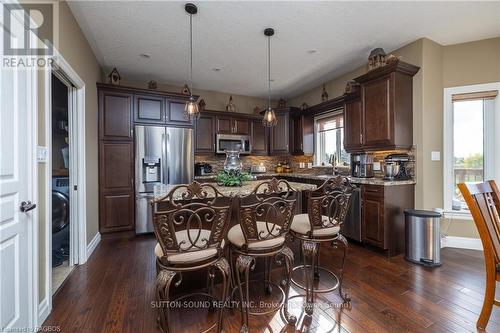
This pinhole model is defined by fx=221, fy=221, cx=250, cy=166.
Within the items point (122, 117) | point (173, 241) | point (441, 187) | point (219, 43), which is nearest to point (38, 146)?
point (173, 241)

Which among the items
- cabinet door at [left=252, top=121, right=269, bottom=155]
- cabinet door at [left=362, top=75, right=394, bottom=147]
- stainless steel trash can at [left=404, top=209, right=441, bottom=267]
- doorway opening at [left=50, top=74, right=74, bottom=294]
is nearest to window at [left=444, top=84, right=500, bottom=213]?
stainless steel trash can at [left=404, top=209, right=441, bottom=267]

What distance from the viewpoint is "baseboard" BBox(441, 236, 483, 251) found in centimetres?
291

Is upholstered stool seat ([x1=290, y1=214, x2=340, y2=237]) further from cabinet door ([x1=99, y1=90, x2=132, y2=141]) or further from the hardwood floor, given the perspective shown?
cabinet door ([x1=99, y1=90, x2=132, y2=141])

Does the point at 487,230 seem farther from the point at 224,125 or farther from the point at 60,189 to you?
the point at 224,125

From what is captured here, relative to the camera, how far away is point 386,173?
302 centimetres

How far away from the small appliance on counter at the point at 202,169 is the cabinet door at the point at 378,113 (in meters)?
3.00

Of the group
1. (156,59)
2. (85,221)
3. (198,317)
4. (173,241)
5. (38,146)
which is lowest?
(198,317)

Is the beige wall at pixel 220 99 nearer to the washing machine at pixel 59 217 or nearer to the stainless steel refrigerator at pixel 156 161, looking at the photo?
the stainless steel refrigerator at pixel 156 161

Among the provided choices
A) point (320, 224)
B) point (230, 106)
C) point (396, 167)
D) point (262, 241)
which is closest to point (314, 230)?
point (320, 224)

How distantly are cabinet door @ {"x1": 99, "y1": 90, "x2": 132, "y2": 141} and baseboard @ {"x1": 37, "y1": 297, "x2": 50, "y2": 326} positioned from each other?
2416mm

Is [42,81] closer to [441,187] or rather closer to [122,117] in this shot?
[122,117]

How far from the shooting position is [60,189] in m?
2.68

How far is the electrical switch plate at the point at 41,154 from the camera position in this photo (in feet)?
5.36

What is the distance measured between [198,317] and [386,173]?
283 cm
